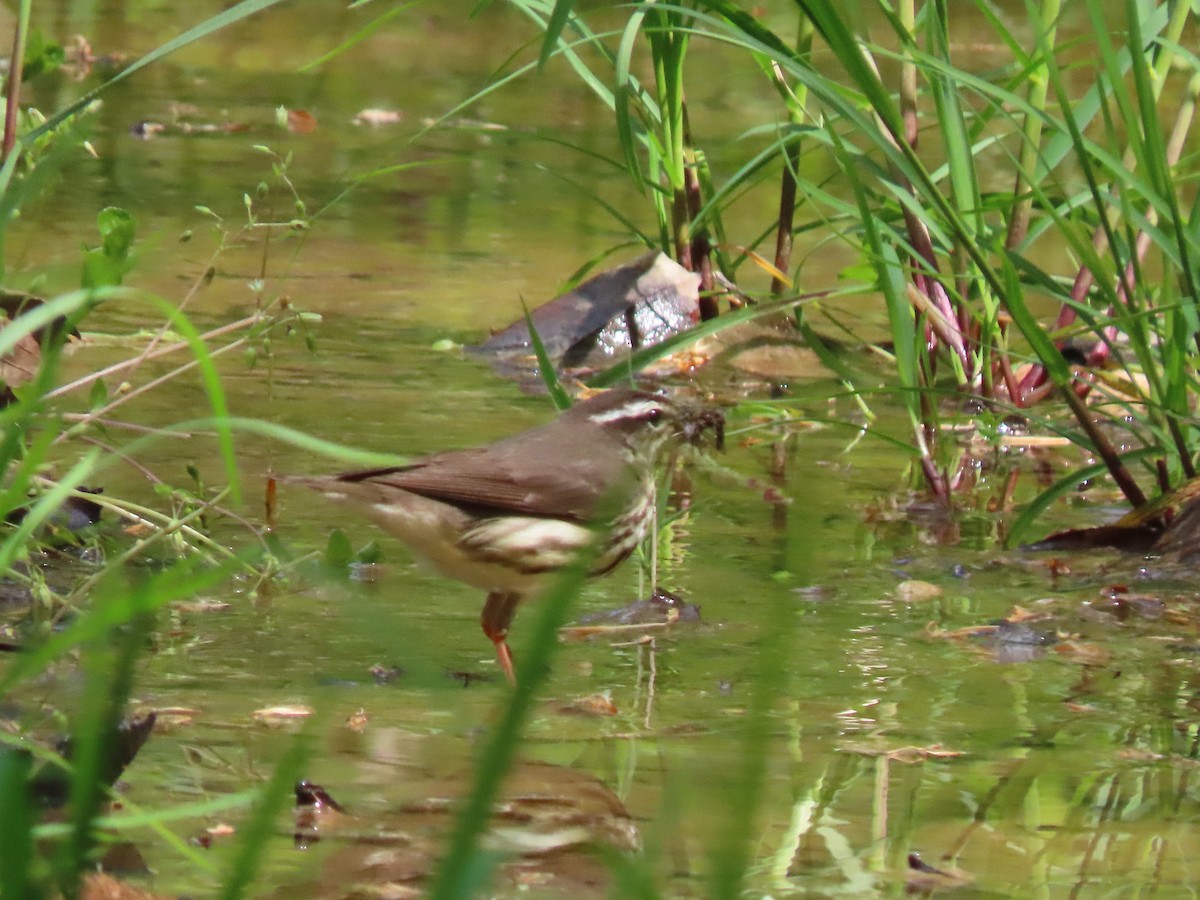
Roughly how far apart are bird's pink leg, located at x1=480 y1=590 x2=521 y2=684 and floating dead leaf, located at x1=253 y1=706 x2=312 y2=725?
71 centimetres

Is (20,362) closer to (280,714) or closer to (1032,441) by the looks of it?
(280,714)

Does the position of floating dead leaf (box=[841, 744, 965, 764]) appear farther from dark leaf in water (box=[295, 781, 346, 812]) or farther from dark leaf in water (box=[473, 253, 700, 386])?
dark leaf in water (box=[473, 253, 700, 386])

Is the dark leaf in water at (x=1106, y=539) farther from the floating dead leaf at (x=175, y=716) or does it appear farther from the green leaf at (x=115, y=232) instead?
the green leaf at (x=115, y=232)

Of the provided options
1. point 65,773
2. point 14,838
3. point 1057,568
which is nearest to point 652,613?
point 1057,568

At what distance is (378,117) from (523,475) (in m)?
7.22

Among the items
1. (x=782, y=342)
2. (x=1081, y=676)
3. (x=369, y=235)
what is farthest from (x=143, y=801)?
(x=369, y=235)

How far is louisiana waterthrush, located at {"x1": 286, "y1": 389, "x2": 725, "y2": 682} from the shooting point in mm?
4312

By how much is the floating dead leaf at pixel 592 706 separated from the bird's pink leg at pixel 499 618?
49 centimetres

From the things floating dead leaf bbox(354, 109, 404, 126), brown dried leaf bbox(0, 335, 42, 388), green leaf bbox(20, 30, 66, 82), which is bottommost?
brown dried leaf bbox(0, 335, 42, 388)

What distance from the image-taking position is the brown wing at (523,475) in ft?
14.3

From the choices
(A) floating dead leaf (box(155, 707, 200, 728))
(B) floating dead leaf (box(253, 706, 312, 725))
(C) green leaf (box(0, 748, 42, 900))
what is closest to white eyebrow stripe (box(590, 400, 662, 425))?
(B) floating dead leaf (box(253, 706, 312, 725))

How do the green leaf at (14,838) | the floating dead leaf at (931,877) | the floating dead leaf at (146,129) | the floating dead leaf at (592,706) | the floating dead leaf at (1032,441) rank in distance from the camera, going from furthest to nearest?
the floating dead leaf at (146,129) → the floating dead leaf at (1032,441) → the floating dead leaf at (592,706) → the floating dead leaf at (931,877) → the green leaf at (14,838)

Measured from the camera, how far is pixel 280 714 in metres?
3.55

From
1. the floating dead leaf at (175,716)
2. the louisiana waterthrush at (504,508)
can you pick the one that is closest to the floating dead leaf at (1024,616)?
the louisiana waterthrush at (504,508)
